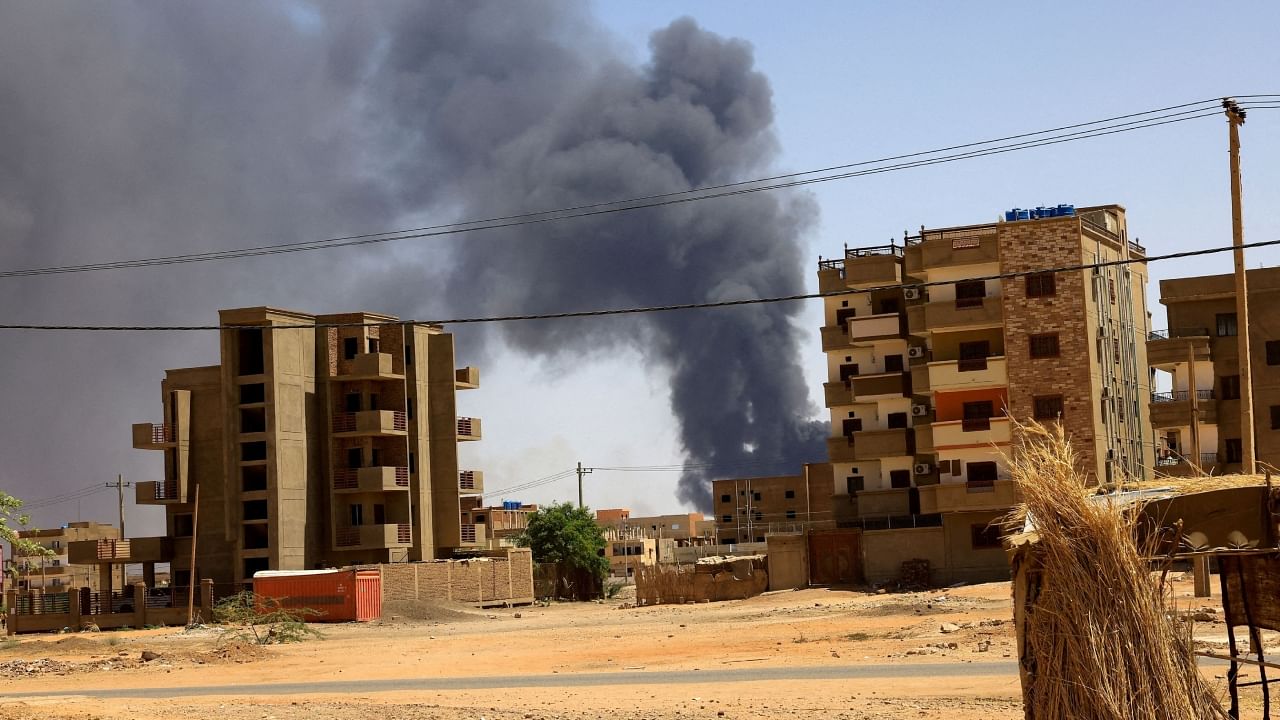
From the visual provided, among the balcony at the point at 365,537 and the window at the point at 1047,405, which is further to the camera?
the balcony at the point at 365,537

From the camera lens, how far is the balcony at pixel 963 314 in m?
72.8

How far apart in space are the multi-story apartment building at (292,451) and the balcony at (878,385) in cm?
2794

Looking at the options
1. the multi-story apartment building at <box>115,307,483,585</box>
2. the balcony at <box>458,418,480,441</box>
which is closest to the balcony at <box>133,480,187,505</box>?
the multi-story apartment building at <box>115,307,483,585</box>

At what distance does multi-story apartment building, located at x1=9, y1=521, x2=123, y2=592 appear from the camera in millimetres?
133250

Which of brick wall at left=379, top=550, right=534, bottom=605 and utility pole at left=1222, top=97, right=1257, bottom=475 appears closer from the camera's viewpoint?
utility pole at left=1222, top=97, right=1257, bottom=475

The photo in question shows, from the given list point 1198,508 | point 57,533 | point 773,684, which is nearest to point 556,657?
point 773,684

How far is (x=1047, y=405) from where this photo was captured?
235ft

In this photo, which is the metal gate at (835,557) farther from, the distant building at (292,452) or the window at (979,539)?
the distant building at (292,452)

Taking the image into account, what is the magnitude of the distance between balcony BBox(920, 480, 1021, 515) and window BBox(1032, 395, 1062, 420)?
150 inches

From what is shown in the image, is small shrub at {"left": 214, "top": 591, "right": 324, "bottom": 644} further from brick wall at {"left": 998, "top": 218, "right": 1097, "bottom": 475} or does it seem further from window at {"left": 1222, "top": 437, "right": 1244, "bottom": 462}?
window at {"left": 1222, "top": 437, "right": 1244, "bottom": 462}

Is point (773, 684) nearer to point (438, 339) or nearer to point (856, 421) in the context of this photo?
point (856, 421)

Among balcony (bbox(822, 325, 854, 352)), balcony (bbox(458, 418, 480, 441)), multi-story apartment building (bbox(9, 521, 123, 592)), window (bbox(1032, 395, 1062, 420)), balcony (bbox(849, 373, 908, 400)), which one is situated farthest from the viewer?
multi-story apartment building (bbox(9, 521, 123, 592))

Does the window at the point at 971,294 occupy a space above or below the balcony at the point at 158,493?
above

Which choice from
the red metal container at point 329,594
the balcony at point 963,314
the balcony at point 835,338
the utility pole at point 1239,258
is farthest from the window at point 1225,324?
the red metal container at point 329,594
